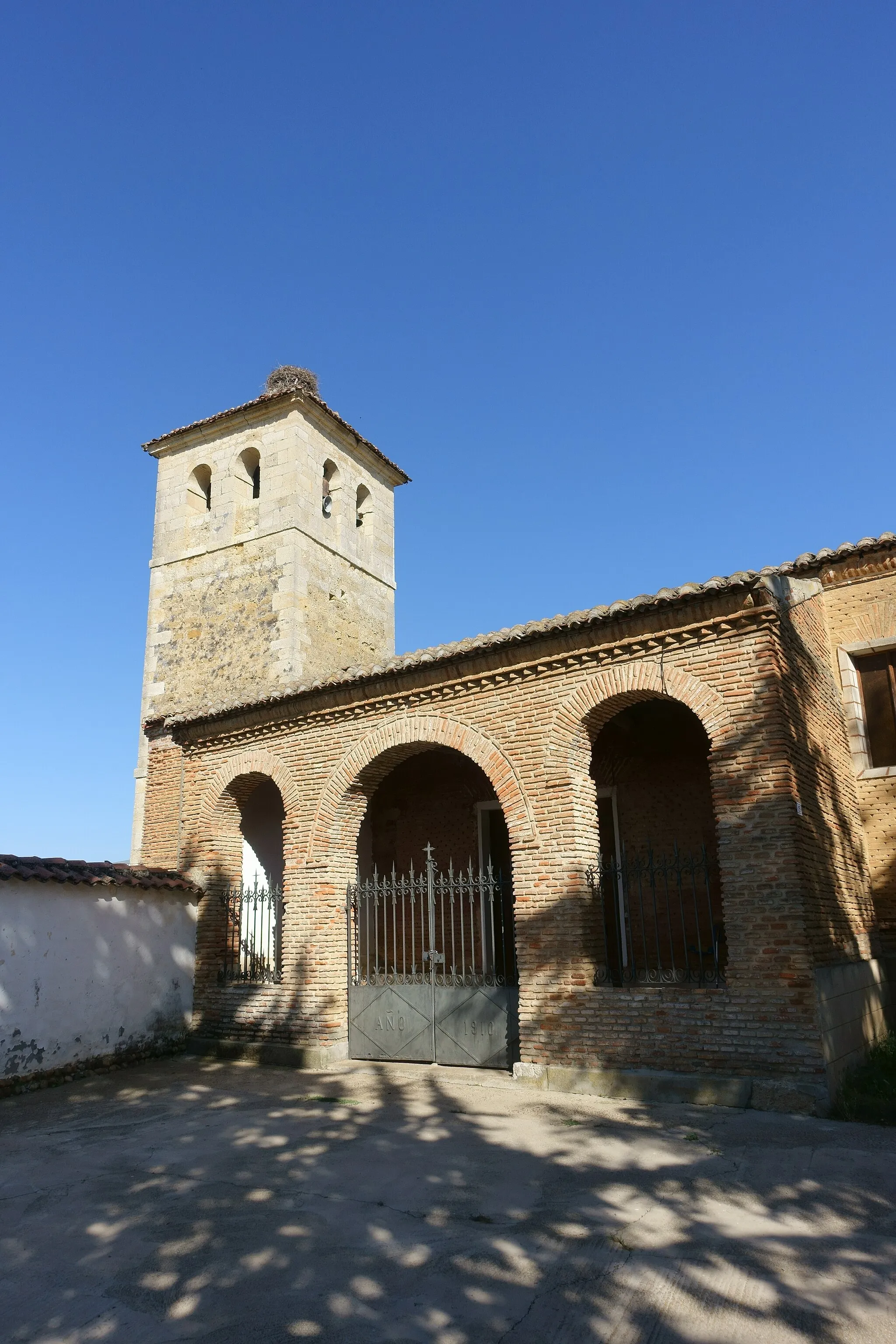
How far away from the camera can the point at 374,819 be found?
1291 cm

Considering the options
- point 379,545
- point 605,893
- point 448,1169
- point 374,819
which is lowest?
point 448,1169

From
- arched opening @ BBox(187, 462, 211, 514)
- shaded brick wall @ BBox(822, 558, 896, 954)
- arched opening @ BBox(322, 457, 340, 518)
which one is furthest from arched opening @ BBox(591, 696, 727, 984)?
arched opening @ BBox(187, 462, 211, 514)

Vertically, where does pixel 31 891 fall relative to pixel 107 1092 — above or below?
above

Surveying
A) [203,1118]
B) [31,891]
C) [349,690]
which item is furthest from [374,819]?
[203,1118]

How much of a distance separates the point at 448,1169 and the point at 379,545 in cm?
1438

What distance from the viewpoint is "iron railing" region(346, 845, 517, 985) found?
915 cm

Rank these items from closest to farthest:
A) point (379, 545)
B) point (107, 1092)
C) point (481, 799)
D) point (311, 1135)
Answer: point (311, 1135) < point (107, 1092) < point (481, 799) < point (379, 545)

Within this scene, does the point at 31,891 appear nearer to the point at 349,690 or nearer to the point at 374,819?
the point at 349,690

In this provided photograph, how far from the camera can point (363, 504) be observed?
18.8 m

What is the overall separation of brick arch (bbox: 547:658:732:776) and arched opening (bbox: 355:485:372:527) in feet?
36.5

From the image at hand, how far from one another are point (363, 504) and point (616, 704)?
11596mm

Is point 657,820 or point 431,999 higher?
point 657,820

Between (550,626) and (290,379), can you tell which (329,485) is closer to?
(290,379)

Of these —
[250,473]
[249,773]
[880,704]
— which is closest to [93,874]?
[249,773]
